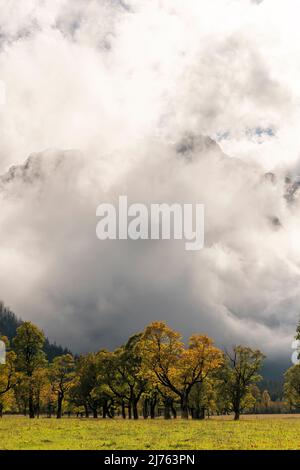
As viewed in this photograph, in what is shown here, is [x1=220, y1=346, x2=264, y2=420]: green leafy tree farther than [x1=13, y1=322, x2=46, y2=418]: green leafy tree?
Yes

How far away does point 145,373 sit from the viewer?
76.9 metres

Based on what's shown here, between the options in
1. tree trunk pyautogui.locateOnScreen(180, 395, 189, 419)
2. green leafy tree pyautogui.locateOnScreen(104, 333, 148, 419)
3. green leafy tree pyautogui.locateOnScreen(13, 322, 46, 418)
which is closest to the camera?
tree trunk pyautogui.locateOnScreen(180, 395, 189, 419)

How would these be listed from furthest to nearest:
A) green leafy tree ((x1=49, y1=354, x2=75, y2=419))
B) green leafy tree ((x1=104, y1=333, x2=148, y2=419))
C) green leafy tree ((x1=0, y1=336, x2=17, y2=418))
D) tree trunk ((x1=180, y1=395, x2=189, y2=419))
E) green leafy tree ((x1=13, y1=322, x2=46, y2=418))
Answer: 1. green leafy tree ((x1=49, y1=354, x2=75, y2=419))
2. green leafy tree ((x1=104, y1=333, x2=148, y2=419))
3. green leafy tree ((x1=13, y1=322, x2=46, y2=418))
4. tree trunk ((x1=180, y1=395, x2=189, y2=419))
5. green leafy tree ((x1=0, y1=336, x2=17, y2=418))

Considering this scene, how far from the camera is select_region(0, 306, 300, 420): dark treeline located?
74312mm

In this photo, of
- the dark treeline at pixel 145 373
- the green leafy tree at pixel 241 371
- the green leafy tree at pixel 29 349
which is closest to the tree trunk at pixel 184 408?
the dark treeline at pixel 145 373

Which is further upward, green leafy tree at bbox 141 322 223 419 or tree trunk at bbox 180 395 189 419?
green leafy tree at bbox 141 322 223 419

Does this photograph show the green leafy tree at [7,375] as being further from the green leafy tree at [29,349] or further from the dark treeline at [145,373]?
the green leafy tree at [29,349]

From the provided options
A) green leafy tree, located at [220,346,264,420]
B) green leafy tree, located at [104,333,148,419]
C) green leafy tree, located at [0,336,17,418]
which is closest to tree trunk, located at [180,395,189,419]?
green leafy tree, located at [104,333,148,419]

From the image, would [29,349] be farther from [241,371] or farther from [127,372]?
[241,371]

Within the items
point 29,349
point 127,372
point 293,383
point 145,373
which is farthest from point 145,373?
point 293,383

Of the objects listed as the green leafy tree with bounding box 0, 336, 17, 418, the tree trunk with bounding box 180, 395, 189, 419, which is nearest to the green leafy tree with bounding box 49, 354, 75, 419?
the green leafy tree with bounding box 0, 336, 17, 418

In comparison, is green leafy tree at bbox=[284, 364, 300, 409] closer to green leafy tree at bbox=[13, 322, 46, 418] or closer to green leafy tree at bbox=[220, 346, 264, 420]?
green leafy tree at bbox=[220, 346, 264, 420]

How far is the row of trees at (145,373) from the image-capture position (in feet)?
244
